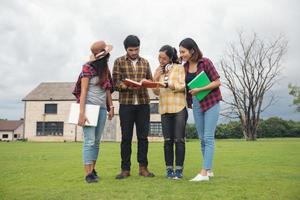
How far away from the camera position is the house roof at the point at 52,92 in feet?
157

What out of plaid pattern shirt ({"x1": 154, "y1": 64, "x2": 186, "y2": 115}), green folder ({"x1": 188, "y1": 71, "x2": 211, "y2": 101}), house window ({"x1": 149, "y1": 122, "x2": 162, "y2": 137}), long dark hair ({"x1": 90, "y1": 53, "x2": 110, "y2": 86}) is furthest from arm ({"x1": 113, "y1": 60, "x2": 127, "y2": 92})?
house window ({"x1": 149, "y1": 122, "x2": 162, "y2": 137})

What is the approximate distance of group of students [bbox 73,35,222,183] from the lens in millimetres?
5664

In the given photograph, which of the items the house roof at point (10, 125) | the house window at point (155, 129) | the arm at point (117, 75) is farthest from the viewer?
the house roof at point (10, 125)

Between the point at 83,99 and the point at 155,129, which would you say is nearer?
the point at 83,99

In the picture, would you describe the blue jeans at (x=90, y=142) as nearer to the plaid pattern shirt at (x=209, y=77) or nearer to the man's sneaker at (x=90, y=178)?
the man's sneaker at (x=90, y=178)

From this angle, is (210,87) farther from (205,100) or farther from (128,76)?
(128,76)

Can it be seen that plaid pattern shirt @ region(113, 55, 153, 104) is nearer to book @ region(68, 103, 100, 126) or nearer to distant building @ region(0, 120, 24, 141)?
book @ region(68, 103, 100, 126)

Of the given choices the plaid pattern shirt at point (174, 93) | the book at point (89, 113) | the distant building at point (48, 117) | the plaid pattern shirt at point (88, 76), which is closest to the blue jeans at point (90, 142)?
the book at point (89, 113)

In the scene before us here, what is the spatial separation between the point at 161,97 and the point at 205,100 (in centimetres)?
66

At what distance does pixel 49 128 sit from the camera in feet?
157

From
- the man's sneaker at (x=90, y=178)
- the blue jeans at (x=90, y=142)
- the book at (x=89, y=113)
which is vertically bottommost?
the man's sneaker at (x=90, y=178)

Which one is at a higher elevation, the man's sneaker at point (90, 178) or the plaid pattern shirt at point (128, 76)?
the plaid pattern shirt at point (128, 76)

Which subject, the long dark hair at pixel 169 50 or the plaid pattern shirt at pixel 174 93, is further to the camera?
the long dark hair at pixel 169 50

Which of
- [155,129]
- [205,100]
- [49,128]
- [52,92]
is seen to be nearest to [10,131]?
[52,92]
